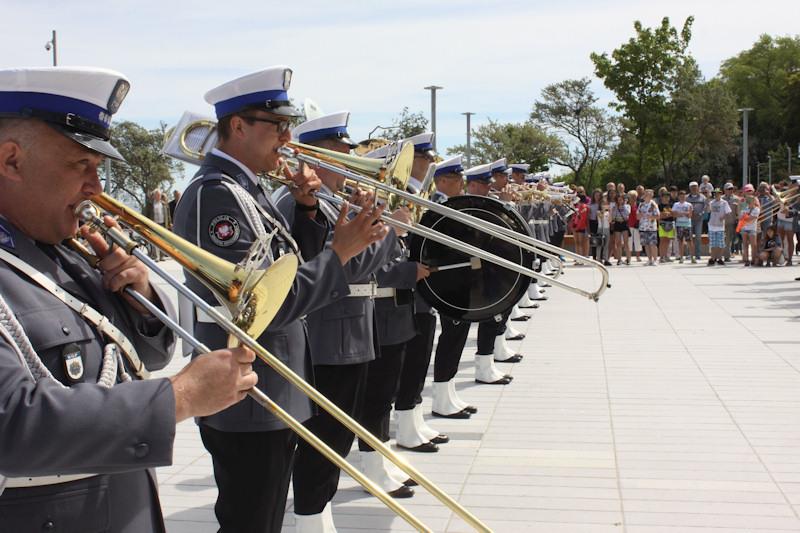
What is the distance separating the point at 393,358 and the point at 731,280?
44.4 ft

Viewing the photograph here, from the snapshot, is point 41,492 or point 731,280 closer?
point 41,492

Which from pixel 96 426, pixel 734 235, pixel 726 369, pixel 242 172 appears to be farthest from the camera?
pixel 734 235

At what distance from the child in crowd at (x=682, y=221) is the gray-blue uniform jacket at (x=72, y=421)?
20696 millimetres

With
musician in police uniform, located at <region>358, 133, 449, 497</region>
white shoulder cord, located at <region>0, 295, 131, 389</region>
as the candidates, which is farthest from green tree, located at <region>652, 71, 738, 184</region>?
white shoulder cord, located at <region>0, 295, 131, 389</region>

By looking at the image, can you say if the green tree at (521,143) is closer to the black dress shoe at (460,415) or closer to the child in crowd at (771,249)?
the child in crowd at (771,249)

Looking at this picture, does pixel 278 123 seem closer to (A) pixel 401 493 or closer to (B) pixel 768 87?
(A) pixel 401 493

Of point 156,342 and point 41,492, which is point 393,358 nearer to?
point 156,342

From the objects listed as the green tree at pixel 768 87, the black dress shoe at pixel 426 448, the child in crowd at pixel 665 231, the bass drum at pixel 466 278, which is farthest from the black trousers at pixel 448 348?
the green tree at pixel 768 87

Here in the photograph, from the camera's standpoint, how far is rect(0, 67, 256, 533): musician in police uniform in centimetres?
171

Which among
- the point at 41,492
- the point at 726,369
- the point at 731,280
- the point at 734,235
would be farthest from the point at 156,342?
the point at 734,235

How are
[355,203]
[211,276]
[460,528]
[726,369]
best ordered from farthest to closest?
[726,369], [460,528], [355,203], [211,276]

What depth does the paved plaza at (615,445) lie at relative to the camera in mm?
4812

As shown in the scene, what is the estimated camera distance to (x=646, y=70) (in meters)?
37.9

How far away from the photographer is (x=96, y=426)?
1.73m
